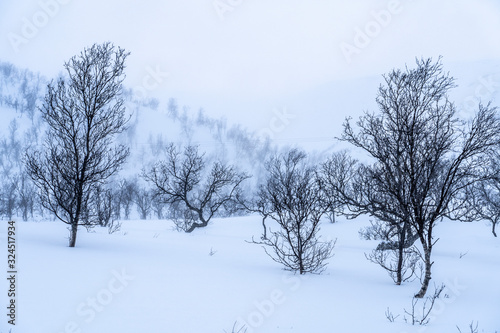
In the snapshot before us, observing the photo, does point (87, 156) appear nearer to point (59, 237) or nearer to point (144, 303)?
point (59, 237)

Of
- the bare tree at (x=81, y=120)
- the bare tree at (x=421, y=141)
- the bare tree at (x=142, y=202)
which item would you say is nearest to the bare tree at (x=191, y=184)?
the bare tree at (x=81, y=120)

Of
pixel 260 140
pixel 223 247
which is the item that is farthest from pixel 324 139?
pixel 223 247

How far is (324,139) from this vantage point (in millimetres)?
149750

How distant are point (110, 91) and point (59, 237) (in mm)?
6281

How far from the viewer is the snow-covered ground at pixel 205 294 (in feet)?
16.9

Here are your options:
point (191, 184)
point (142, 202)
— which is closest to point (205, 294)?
point (191, 184)

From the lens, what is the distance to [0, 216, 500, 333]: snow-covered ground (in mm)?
5152

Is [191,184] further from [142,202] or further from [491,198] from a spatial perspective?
[142,202]

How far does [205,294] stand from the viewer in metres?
6.79

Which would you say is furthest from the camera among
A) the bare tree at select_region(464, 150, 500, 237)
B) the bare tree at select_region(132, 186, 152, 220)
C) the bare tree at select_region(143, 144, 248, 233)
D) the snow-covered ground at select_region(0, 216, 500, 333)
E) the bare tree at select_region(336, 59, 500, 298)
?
the bare tree at select_region(132, 186, 152, 220)

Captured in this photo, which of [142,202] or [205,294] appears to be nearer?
[205,294]

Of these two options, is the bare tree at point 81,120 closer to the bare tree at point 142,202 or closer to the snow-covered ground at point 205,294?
the snow-covered ground at point 205,294

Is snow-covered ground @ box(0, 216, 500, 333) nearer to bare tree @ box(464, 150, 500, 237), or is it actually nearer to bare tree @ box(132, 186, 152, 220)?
bare tree @ box(464, 150, 500, 237)

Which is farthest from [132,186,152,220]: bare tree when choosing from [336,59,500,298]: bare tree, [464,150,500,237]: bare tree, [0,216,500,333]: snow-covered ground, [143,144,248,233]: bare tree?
[336,59,500,298]: bare tree
